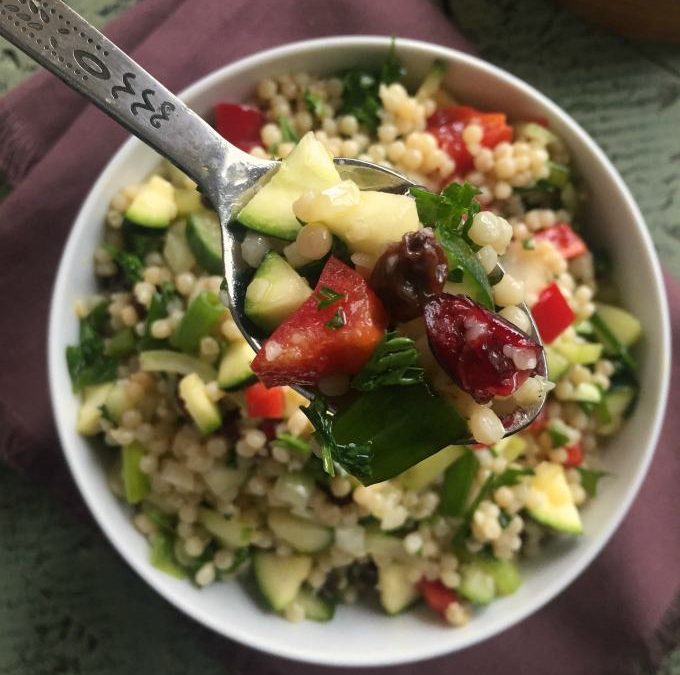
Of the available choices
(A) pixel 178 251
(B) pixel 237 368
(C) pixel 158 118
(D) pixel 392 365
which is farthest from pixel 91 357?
(D) pixel 392 365

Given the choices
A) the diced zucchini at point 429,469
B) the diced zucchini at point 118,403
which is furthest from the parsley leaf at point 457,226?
the diced zucchini at point 118,403

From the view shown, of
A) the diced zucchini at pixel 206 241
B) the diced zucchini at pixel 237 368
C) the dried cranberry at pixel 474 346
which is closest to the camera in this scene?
the dried cranberry at pixel 474 346

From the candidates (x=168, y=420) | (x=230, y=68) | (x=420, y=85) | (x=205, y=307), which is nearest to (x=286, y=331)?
(x=205, y=307)

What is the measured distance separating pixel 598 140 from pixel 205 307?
4.43ft

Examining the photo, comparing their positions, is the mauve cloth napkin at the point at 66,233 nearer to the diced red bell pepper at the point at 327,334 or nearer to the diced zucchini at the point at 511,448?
the diced zucchini at the point at 511,448

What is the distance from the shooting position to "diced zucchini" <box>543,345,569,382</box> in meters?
2.23

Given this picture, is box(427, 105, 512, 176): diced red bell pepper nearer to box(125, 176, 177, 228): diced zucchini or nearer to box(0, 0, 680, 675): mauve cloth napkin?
box(0, 0, 680, 675): mauve cloth napkin

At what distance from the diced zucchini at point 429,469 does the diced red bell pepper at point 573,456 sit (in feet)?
1.16

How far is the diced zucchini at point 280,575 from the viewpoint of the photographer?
7.44 feet

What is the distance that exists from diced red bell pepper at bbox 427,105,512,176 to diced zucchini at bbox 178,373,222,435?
3.07ft

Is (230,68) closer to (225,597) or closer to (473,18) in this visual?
(473,18)

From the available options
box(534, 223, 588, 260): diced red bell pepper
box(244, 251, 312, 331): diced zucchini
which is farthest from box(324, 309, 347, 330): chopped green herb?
box(534, 223, 588, 260): diced red bell pepper

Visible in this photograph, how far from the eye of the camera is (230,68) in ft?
7.21

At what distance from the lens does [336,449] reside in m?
1.53
